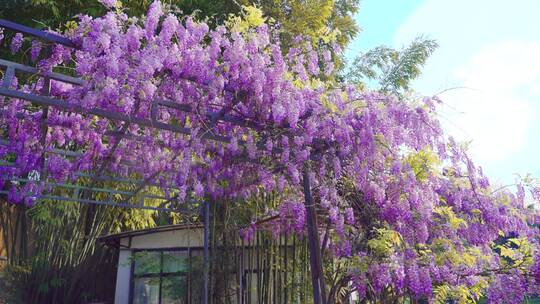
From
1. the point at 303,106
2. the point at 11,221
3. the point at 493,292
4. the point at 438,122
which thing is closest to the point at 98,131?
the point at 303,106

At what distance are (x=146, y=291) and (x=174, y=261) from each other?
0.64 metres

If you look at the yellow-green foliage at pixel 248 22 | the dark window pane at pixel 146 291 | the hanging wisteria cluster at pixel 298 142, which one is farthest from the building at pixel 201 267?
the yellow-green foliage at pixel 248 22

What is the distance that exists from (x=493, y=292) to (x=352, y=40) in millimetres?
4933

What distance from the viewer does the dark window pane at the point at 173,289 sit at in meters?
6.46

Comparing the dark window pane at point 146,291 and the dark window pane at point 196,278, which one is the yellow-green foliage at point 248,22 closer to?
the dark window pane at point 196,278

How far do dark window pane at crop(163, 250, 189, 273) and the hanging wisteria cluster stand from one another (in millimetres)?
3050

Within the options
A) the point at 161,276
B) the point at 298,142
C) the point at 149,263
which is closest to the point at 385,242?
the point at 298,142

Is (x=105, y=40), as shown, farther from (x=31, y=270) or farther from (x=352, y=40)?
(x=352, y=40)

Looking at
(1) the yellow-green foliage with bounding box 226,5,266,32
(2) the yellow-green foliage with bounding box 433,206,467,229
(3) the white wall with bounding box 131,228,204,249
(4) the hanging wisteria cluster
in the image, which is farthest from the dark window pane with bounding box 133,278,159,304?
(1) the yellow-green foliage with bounding box 226,5,266,32

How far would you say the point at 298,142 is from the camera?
3025mm

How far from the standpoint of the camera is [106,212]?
7234mm

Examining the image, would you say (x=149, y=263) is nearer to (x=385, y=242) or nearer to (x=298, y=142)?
(x=298, y=142)

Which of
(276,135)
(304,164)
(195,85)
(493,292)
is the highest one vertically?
(195,85)

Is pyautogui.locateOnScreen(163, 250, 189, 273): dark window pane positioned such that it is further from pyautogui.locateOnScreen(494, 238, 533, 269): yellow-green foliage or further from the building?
pyautogui.locateOnScreen(494, 238, 533, 269): yellow-green foliage
